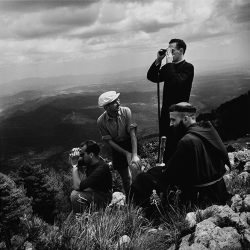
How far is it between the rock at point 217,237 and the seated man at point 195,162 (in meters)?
0.96

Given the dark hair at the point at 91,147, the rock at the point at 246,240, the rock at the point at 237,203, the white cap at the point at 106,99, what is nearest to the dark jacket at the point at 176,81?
the white cap at the point at 106,99

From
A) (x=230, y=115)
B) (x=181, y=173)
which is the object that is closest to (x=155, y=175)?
(x=181, y=173)

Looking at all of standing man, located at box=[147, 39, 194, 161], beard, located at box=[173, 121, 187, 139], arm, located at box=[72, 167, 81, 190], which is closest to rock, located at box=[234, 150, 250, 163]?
standing man, located at box=[147, 39, 194, 161]

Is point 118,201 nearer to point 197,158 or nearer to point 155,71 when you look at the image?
point 197,158

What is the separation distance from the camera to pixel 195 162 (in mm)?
4629

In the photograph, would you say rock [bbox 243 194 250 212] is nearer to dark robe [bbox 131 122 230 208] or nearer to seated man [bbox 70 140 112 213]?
dark robe [bbox 131 122 230 208]

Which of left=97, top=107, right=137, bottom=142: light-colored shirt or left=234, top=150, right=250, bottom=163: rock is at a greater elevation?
left=97, top=107, right=137, bottom=142: light-colored shirt

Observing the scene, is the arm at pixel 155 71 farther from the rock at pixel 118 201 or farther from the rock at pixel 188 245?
the rock at pixel 188 245

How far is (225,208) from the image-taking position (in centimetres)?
429

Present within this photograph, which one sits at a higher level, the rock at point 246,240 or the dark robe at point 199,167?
the dark robe at point 199,167

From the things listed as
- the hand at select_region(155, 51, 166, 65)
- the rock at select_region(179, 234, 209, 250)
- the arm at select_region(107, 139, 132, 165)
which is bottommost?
the rock at select_region(179, 234, 209, 250)

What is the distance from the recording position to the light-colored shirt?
6.50 meters

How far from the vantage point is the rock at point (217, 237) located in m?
3.55

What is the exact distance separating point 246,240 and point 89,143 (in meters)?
3.50
